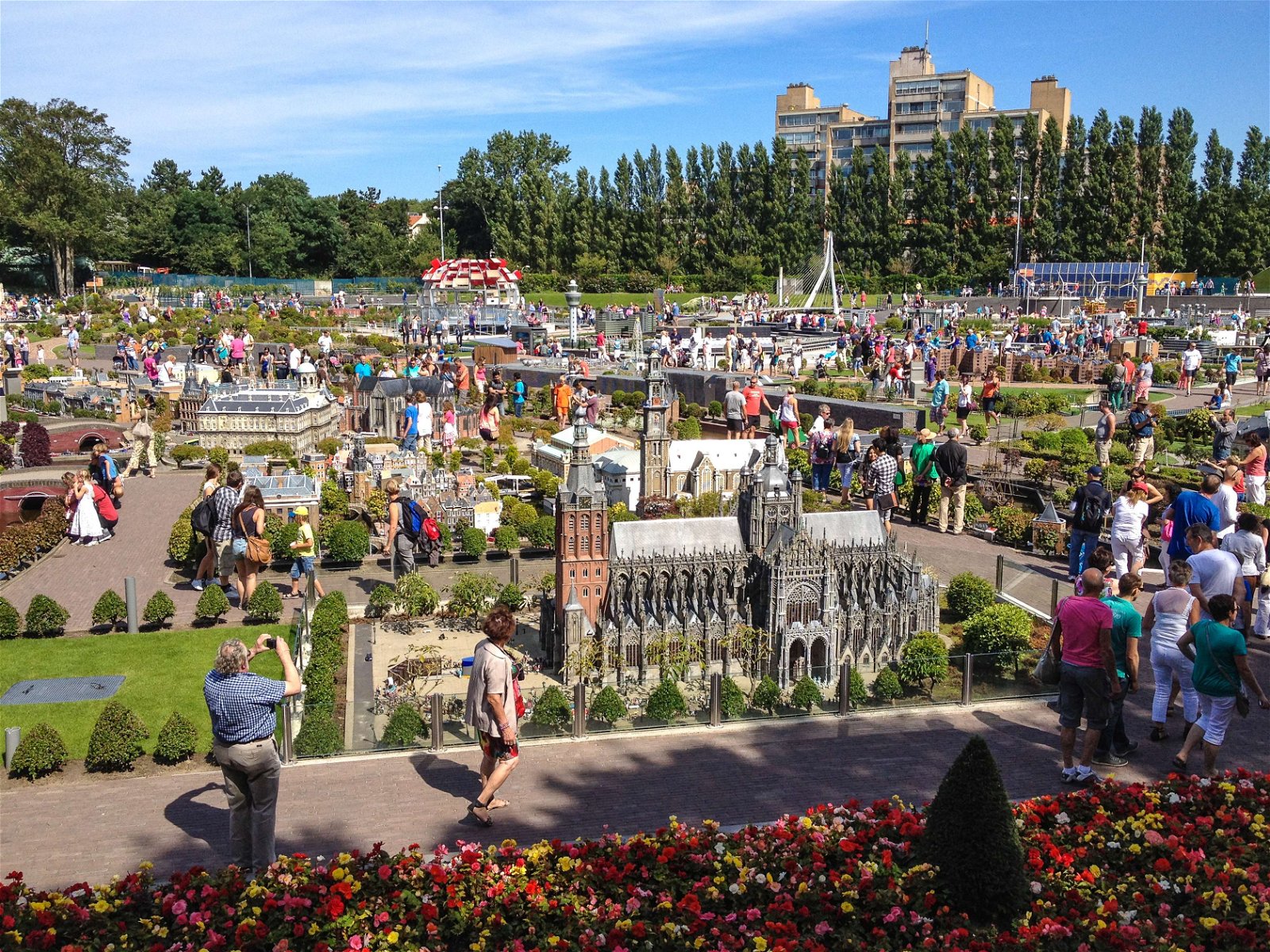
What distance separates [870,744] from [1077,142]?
86.6 meters

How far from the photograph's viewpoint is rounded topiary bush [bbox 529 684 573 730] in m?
13.7

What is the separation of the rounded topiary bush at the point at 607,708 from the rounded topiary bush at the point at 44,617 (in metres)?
10.3

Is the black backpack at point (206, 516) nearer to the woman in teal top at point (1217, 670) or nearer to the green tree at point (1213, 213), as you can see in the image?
the woman in teal top at point (1217, 670)

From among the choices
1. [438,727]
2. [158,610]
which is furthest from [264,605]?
[438,727]

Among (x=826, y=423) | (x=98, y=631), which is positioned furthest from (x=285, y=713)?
(x=826, y=423)

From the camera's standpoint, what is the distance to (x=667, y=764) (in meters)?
13.0

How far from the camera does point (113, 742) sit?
13.2 metres

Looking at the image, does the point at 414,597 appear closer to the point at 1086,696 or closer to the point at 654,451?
the point at 654,451

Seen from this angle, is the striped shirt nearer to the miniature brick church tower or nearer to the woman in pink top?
the miniature brick church tower

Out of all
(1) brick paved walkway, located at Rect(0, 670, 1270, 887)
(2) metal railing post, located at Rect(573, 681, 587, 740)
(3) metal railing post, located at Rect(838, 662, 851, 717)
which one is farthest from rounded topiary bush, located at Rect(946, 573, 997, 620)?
(2) metal railing post, located at Rect(573, 681, 587, 740)

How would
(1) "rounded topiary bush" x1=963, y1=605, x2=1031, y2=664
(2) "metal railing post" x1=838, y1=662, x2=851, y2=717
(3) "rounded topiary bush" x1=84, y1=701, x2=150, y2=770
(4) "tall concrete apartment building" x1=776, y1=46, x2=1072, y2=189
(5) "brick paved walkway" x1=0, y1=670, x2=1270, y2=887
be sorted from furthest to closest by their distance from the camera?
(4) "tall concrete apartment building" x1=776, y1=46, x2=1072, y2=189 < (1) "rounded topiary bush" x1=963, y1=605, x2=1031, y2=664 < (2) "metal railing post" x1=838, y1=662, x2=851, y2=717 < (3) "rounded topiary bush" x1=84, y1=701, x2=150, y2=770 < (5) "brick paved walkway" x1=0, y1=670, x2=1270, y2=887

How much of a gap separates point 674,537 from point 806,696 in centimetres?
480

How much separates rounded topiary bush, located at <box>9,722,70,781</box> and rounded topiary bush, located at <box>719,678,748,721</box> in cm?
775

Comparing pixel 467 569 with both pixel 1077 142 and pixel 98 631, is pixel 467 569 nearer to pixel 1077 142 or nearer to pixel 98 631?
pixel 98 631
